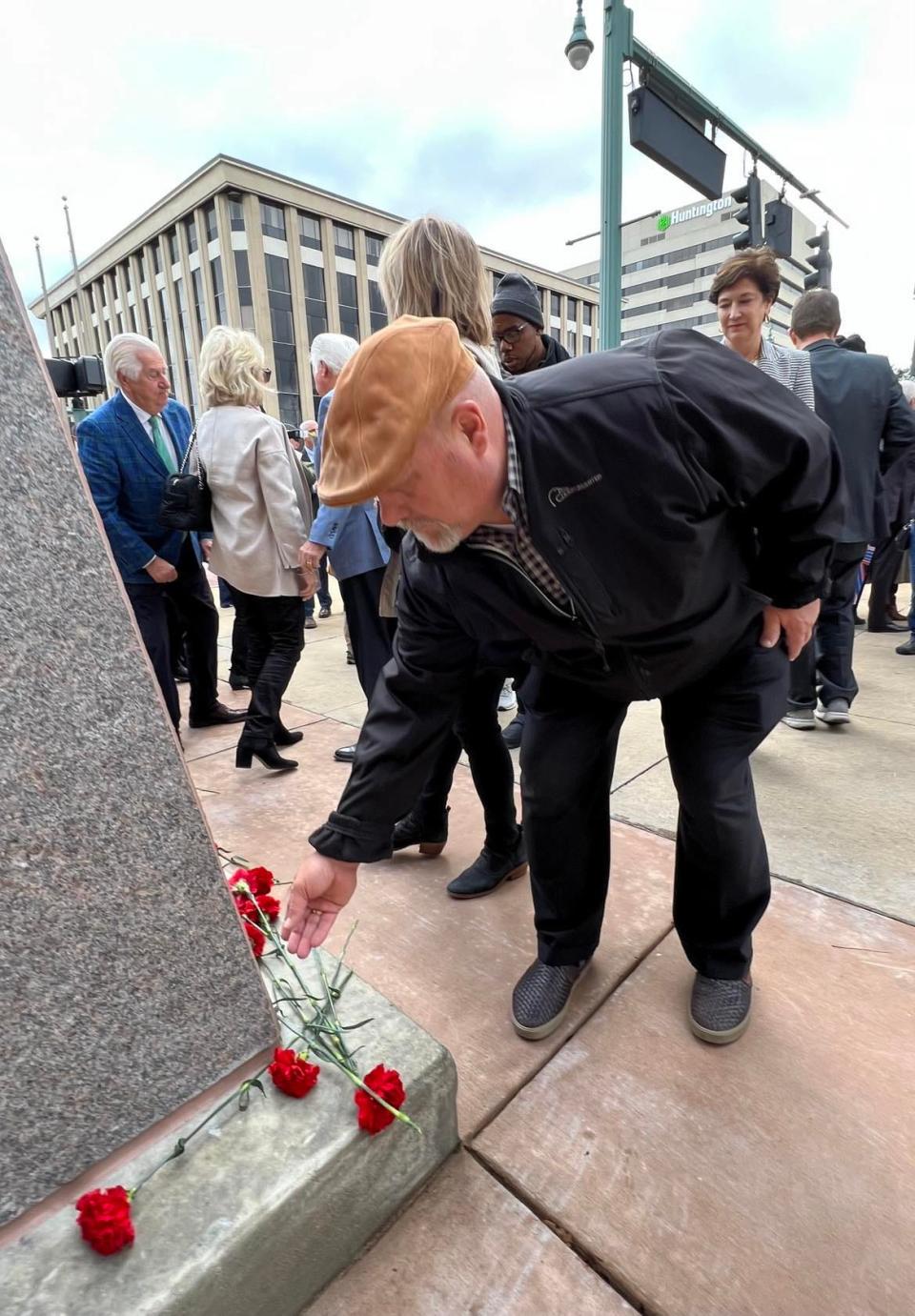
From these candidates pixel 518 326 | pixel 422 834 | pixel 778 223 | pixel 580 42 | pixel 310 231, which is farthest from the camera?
pixel 310 231

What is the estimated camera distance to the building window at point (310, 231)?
131 ft

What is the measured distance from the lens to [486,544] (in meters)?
1.22

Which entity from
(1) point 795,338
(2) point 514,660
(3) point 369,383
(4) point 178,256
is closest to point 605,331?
(1) point 795,338

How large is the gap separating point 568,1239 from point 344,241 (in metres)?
48.8

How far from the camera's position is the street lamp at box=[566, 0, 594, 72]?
23.9 feet

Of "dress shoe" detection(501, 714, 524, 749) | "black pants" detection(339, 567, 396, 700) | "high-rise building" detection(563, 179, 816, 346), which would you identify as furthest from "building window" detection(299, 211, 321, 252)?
"dress shoe" detection(501, 714, 524, 749)

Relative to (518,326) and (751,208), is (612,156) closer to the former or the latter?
(751,208)

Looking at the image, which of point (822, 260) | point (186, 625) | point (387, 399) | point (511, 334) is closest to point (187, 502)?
point (186, 625)

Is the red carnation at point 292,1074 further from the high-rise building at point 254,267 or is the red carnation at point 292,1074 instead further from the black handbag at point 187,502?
the high-rise building at point 254,267

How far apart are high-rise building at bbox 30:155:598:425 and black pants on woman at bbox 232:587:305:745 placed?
3686 centimetres

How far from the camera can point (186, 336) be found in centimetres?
4388

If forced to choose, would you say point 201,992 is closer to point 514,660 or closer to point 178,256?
point 514,660

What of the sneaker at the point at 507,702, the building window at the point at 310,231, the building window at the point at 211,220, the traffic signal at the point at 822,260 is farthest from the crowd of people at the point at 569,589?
the building window at the point at 310,231

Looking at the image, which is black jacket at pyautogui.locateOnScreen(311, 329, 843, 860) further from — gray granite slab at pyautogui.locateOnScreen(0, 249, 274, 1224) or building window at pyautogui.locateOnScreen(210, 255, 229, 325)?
building window at pyautogui.locateOnScreen(210, 255, 229, 325)
